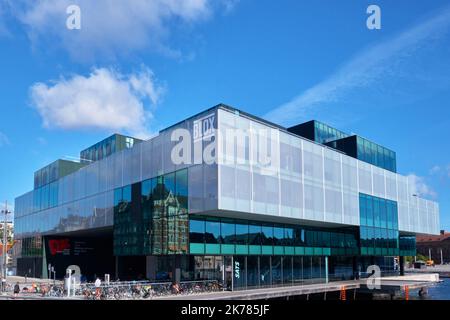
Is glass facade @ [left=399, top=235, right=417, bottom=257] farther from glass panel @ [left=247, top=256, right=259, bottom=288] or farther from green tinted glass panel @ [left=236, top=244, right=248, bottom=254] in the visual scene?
green tinted glass panel @ [left=236, top=244, right=248, bottom=254]

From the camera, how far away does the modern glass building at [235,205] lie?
1427 inches

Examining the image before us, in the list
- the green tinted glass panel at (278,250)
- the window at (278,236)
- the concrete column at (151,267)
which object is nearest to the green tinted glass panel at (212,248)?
the green tinted glass panel at (278,250)

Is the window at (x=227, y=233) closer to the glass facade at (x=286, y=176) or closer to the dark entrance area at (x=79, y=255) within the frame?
the glass facade at (x=286, y=176)

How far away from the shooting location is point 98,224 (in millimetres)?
50500

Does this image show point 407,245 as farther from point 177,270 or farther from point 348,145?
point 177,270

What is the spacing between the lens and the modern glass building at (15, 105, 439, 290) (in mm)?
36250

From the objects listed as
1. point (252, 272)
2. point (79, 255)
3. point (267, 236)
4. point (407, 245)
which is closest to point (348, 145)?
point (267, 236)

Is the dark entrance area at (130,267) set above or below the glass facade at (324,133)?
below

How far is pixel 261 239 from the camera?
41594 millimetres

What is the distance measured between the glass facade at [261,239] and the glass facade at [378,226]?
2187 mm

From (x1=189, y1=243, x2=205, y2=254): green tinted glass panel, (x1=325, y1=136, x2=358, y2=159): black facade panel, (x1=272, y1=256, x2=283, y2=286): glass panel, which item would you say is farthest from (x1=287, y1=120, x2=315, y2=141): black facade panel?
(x1=189, y1=243, x2=205, y2=254): green tinted glass panel

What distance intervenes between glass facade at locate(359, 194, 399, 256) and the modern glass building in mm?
129

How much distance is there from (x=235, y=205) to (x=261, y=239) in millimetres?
7658

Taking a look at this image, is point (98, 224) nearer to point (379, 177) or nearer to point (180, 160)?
point (180, 160)
